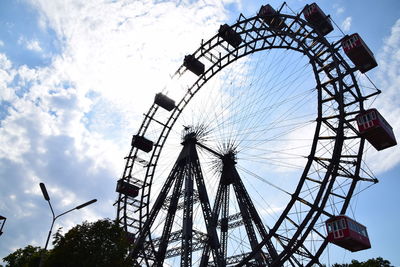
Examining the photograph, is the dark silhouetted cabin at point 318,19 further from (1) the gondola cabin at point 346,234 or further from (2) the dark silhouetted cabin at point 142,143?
(2) the dark silhouetted cabin at point 142,143

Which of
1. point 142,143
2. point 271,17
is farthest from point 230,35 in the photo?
point 142,143

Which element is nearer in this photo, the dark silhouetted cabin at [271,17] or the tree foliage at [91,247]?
the tree foliage at [91,247]

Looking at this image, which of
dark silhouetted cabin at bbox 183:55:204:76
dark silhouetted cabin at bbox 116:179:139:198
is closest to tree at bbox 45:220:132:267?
dark silhouetted cabin at bbox 116:179:139:198

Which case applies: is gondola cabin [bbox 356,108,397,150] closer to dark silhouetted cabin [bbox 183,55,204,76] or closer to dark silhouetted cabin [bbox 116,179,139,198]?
dark silhouetted cabin [bbox 183,55,204,76]

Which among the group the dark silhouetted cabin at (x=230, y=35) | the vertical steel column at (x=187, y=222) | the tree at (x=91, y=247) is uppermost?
the dark silhouetted cabin at (x=230, y=35)

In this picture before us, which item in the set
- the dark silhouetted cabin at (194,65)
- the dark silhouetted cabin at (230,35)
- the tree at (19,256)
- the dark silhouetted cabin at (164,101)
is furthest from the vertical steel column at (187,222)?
the tree at (19,256)

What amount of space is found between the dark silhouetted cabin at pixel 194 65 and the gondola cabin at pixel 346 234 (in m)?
18.5

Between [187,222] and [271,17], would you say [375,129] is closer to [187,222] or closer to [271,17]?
[271,17]

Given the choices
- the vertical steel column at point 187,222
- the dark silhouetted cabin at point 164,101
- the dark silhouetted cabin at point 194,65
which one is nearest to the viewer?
the vertical steel column at point 187,222

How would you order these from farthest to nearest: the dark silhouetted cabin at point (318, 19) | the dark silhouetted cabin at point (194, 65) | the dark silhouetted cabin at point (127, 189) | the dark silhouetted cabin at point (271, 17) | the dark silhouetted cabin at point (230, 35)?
the dark silhouetted cabin at point (127, 189)
the dark silhouetted cabin at point (194, 65)
the dark silhouetted cabin at point (230, 35)
the dark silhouetted cabin at point (271, 17)
the dark silhouetted cabin at point (318, 19)

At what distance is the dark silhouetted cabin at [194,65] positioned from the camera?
3278 cm

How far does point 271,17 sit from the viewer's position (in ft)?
97.4

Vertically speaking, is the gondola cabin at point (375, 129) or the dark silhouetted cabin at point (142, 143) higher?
the dark silhouetted cabin at point (142, 143)

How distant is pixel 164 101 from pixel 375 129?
64.4 ft
